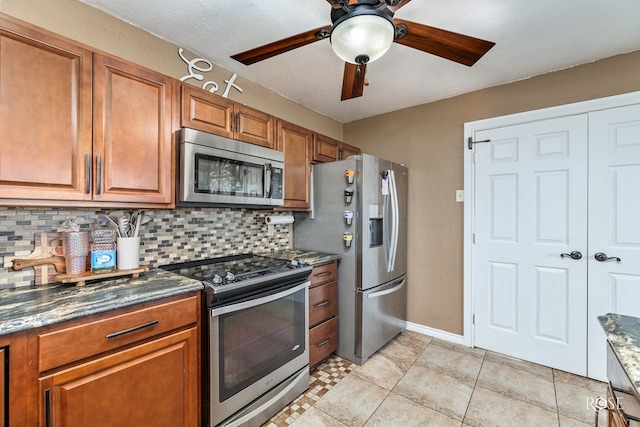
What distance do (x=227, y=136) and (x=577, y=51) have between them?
102 inches

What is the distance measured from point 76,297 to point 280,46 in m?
1.52

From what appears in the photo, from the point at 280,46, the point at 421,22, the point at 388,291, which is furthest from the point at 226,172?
the point at 388,291

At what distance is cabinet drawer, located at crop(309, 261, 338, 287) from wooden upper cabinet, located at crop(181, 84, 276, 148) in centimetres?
107

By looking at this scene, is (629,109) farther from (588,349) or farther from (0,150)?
(0,150)

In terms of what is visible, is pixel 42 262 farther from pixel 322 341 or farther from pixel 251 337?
pixel 322 341

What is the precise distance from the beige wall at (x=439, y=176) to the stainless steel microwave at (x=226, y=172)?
158 centimetres

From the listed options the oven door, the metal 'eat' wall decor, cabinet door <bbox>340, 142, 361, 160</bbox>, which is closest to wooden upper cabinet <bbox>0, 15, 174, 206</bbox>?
the metal 'eat' wall decor

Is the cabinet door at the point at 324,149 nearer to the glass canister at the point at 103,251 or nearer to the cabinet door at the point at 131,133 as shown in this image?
the cabinet door at the point at 131,133

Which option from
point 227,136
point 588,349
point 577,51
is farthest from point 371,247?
point 577,51

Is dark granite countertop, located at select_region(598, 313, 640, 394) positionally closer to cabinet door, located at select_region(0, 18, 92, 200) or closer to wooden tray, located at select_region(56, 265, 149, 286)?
wooden tray, located at select_region(56, 265, 149, 286)

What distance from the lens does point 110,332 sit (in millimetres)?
1197

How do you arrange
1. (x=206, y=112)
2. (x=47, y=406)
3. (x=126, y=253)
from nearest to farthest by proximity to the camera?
1. (x=47, y=406)
2. (x=126, y=253)
3. (x=206, y=112)

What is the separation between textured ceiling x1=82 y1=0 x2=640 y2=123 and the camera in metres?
1.62

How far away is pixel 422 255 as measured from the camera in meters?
2.99
